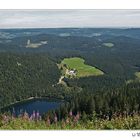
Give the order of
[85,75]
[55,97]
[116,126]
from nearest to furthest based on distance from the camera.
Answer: [116,126], [55,97], [85,75]

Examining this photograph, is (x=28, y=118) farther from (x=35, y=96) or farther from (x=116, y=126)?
(x=35, y=96)

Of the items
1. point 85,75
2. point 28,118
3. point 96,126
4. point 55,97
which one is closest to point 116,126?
point 96,126

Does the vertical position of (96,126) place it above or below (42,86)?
above

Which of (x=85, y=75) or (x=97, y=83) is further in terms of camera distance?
(x=85, y=75)

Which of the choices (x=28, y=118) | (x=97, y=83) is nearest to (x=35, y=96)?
(x=97, y=83)
